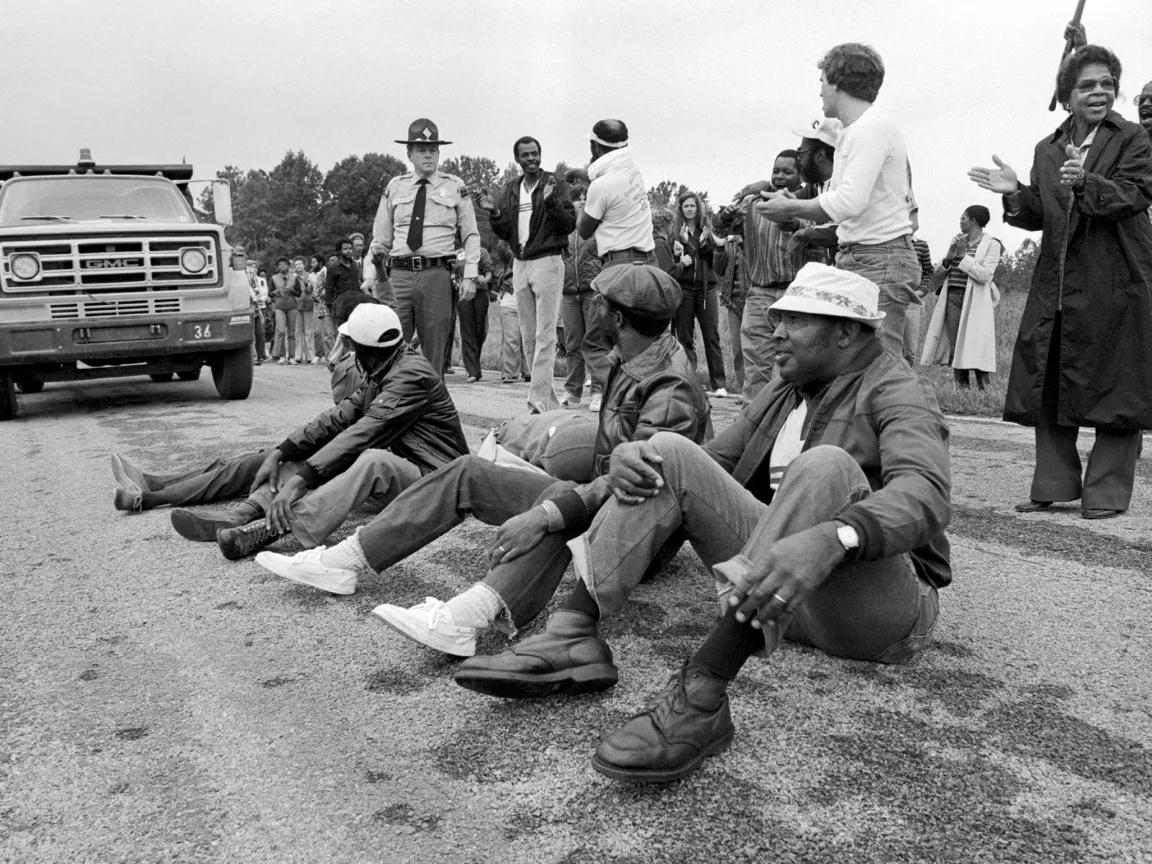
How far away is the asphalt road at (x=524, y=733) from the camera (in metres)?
2.08

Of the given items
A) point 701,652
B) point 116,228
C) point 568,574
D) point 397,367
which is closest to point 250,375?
point 116,228

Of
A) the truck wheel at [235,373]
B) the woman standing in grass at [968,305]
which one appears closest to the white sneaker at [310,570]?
the truck wheel at [235,373]

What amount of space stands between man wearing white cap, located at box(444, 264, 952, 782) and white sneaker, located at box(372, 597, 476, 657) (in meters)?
0.32

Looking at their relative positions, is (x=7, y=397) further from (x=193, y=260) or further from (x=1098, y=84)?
(x=1098, y=84)

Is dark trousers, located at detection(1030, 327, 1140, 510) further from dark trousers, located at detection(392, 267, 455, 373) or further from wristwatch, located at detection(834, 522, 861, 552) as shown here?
dark trousers, located at detection(392, 267, 455, 373)

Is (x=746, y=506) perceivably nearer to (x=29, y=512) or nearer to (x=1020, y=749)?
(x=1020, y=749)

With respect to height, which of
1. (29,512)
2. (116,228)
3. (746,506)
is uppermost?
(116,228)

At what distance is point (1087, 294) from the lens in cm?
464

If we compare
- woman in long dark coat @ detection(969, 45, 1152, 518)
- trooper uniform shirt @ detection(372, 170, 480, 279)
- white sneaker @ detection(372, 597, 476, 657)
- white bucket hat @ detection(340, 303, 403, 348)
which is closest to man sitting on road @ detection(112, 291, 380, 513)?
white bucket hat @ detection(340, 303, 403, 348)

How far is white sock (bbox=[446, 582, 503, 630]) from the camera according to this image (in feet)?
9.37

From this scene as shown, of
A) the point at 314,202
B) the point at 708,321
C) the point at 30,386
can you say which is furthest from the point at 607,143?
the point at 314,202

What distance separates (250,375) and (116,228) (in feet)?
5.92

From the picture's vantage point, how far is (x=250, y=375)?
33.3ft

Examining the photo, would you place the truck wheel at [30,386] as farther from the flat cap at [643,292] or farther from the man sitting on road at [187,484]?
the flat cap at [643,292]
